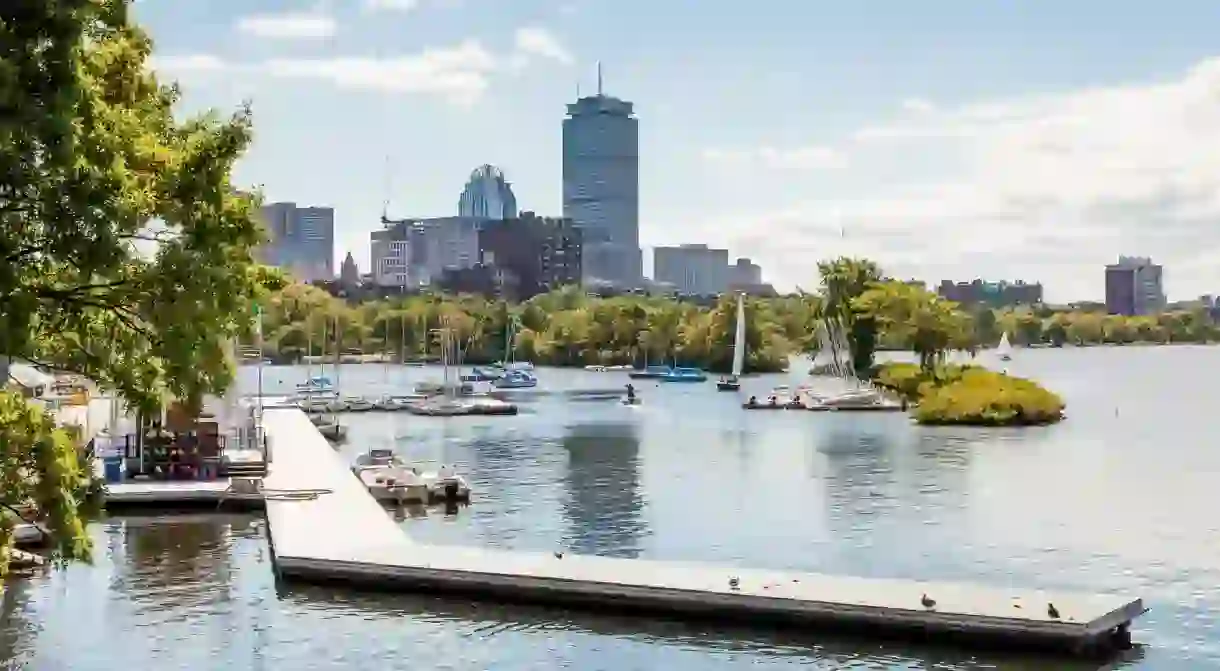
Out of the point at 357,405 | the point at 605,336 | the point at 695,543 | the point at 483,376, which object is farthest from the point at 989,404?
the point at 605,336

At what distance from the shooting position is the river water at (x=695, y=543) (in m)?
28.3

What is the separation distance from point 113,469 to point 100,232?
3903cm

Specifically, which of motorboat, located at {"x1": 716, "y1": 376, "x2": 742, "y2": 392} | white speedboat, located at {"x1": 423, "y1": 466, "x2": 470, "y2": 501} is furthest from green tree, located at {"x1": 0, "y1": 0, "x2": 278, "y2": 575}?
motorboat, located at {"x1": 716, "y1": 376, "x2": 742, "y2": 392}

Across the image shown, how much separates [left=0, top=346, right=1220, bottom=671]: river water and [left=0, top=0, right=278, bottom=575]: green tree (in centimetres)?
1353

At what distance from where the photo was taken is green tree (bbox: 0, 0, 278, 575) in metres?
12.3

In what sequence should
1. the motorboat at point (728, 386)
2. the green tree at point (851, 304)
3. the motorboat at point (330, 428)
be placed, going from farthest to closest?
the motorboat at point (728, 386) < the green tree at point (851, 304) < the motorboat at point (330, 428)

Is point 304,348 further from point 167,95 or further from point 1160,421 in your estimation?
point 167,95

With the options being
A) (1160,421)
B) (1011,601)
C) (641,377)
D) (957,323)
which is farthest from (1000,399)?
(641,377)

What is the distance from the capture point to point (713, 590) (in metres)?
30.9

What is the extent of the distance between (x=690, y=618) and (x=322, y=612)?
7575 mm

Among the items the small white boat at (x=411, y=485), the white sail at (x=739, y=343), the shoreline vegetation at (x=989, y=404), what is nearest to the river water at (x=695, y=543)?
the small white boat at (x=411, y=485)

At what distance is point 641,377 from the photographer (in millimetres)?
164875

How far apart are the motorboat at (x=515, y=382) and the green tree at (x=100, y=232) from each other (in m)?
126

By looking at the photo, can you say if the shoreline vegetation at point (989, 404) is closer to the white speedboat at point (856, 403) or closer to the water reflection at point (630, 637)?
the white speedboat at point (856, 403)
